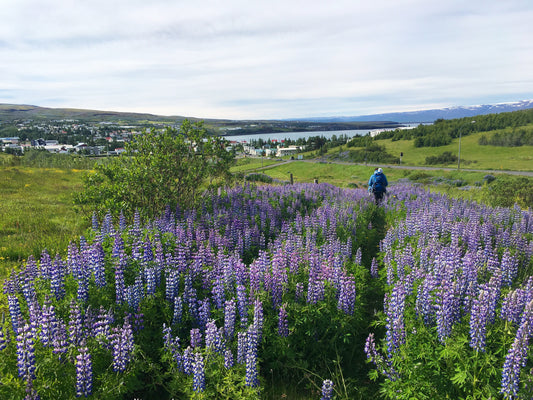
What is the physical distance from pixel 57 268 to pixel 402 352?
584 centimetres

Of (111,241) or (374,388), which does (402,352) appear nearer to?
(374,388)

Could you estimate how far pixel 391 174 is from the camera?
64938 millimetres

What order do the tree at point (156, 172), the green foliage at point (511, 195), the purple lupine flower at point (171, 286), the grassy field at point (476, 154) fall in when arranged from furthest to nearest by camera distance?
the grassy field at point (476, 154), the green foliage at point (511, 195), the tree at point (156, 172), the purple lupine flower at point (171, 286)

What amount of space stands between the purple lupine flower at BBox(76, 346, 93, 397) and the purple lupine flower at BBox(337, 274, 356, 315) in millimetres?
4083

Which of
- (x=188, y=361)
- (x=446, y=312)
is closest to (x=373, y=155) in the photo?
(x=446, y=312)

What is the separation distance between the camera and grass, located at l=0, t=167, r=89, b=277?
11.0 m

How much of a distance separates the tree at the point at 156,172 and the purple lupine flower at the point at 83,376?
831cm

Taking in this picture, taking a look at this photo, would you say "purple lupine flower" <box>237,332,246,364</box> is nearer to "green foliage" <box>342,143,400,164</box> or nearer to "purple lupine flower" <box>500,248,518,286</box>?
"purple lupine flower" <box>500,248,518,286</box>

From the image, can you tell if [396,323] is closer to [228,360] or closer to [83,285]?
[228,360]

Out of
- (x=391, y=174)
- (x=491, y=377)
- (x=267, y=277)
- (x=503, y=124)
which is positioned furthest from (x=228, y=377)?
(x=503, y=124)

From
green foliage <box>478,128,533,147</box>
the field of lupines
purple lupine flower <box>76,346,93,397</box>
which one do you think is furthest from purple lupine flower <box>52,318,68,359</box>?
green foliage <box>478,128,533,147</box>

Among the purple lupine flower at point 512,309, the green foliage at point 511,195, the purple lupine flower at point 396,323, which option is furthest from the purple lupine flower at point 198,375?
the green foliage at point 511,195

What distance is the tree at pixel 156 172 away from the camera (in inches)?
500

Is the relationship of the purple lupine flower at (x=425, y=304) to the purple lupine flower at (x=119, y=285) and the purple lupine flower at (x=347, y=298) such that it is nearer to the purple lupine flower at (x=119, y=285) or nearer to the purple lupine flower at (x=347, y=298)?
the purple lupine flower at (x=347, y=298)
